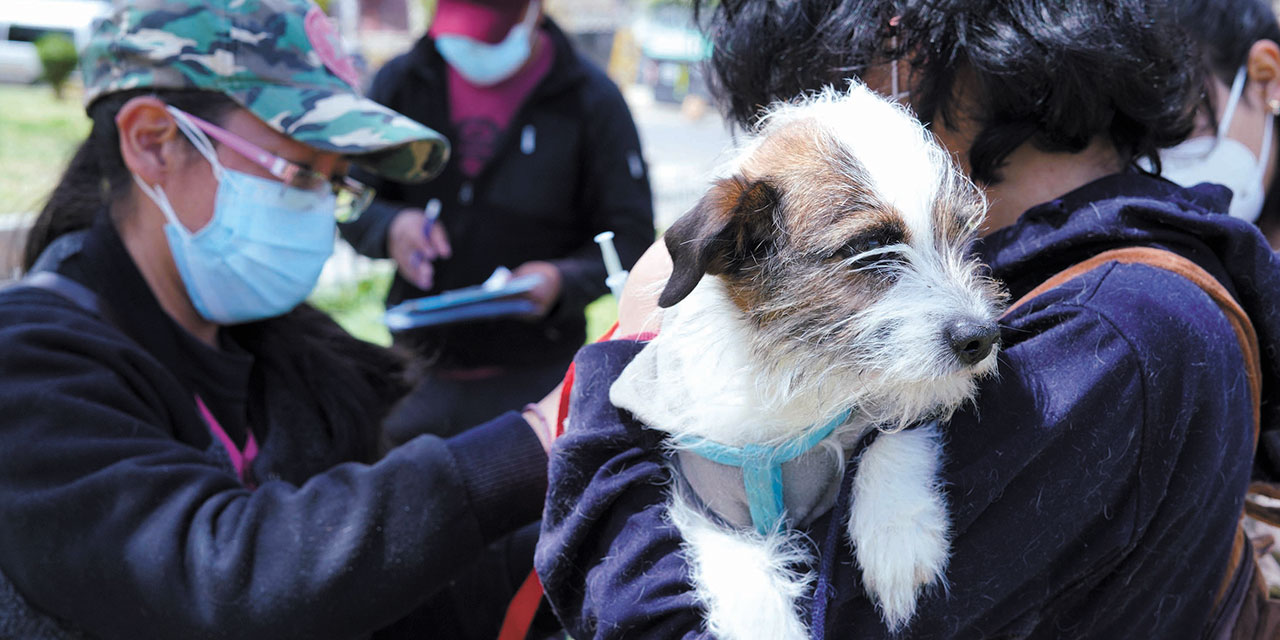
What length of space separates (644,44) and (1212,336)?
27.5 meters

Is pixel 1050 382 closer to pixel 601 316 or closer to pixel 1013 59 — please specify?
pixel 1013 59

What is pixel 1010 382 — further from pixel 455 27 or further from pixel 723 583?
pixel 455 27

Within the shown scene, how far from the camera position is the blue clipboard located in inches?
158

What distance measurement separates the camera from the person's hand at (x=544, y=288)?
415cm

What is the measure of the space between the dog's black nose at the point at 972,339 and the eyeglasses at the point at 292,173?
1.85m

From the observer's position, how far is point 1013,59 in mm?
1651

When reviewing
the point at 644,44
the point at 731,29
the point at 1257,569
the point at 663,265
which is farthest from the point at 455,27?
the point at 644,44

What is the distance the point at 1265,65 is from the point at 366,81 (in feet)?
38.5

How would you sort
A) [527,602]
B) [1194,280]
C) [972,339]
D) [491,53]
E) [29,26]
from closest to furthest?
[972,339] < [1194,280] < [527,602] < [491,53] < [29,26]

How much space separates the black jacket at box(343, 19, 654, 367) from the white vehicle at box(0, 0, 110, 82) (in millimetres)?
21280

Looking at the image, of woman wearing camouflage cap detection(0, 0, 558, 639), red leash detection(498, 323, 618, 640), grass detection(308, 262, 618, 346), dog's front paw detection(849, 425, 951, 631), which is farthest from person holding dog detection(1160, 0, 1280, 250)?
grass detection(308, 262, 618, 346)

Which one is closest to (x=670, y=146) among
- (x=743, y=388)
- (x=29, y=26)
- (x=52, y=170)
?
(x=52, y=170)

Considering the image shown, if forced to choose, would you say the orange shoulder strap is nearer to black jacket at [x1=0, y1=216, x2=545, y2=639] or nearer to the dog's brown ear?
the dog's brown ear

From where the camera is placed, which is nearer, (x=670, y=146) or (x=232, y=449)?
(x=232, y=449)
